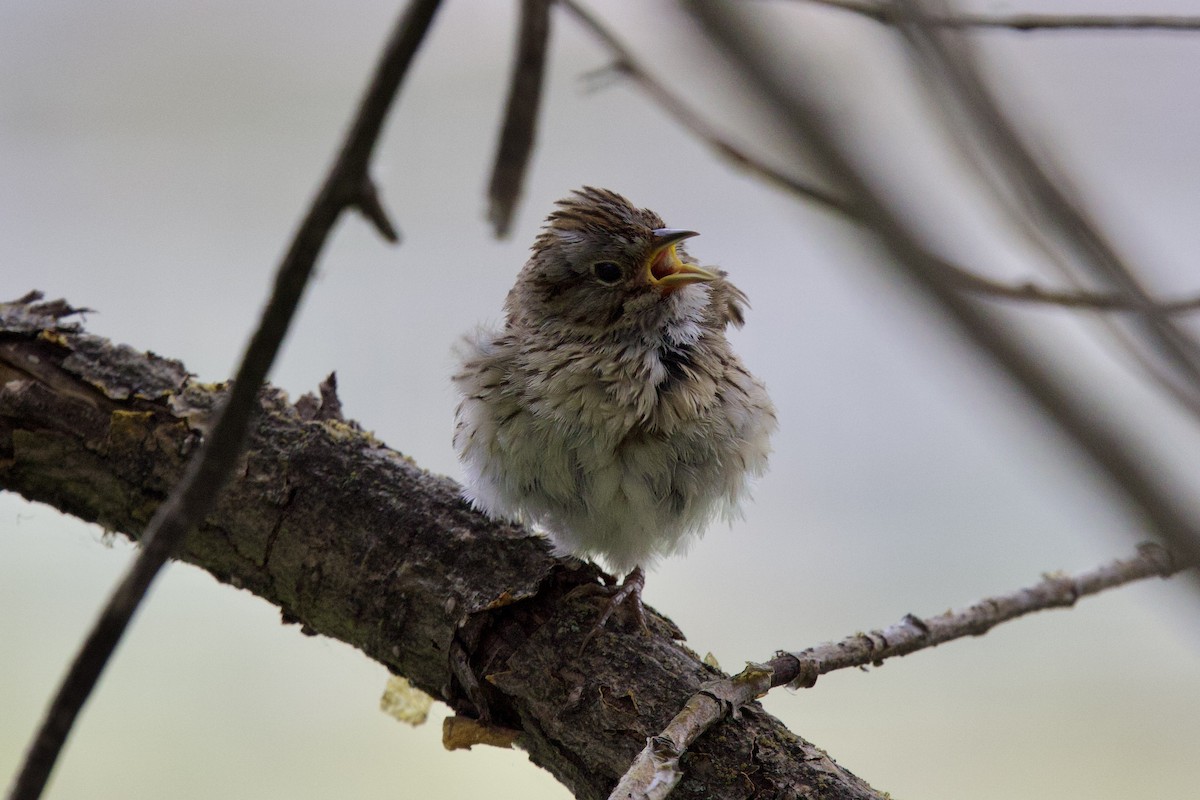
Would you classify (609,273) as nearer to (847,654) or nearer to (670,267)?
(670,267)

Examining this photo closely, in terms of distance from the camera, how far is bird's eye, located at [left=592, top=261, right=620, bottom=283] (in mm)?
3531

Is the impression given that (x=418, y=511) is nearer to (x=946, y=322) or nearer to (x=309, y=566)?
(x=309, y=566)

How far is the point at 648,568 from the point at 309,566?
1039 mm

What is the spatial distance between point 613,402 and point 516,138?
5.61 feet

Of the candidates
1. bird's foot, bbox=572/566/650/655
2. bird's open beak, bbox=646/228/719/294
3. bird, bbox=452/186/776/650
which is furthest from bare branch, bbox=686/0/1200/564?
bird's open beak, bbox=646/228/719/294

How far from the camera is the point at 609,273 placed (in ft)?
11.6

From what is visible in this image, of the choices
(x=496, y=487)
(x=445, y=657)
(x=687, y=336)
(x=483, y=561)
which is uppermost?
(x=687, y=336)

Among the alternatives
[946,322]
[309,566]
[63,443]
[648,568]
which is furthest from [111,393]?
[946,322]

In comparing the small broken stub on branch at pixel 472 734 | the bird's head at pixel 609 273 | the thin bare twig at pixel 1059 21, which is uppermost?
the bird's head at pixel 609 273

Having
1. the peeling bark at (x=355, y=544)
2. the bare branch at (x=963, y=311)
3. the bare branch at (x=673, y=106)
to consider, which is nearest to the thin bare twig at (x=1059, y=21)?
the bare branch at (x=673, y=106)

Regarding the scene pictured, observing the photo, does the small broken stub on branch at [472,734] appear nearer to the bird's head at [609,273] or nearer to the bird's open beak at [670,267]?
the bird's head at [609,273]

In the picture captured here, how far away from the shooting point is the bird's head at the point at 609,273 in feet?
11.3

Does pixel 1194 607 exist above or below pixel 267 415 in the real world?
below

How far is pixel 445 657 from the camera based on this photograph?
268 centimetres
